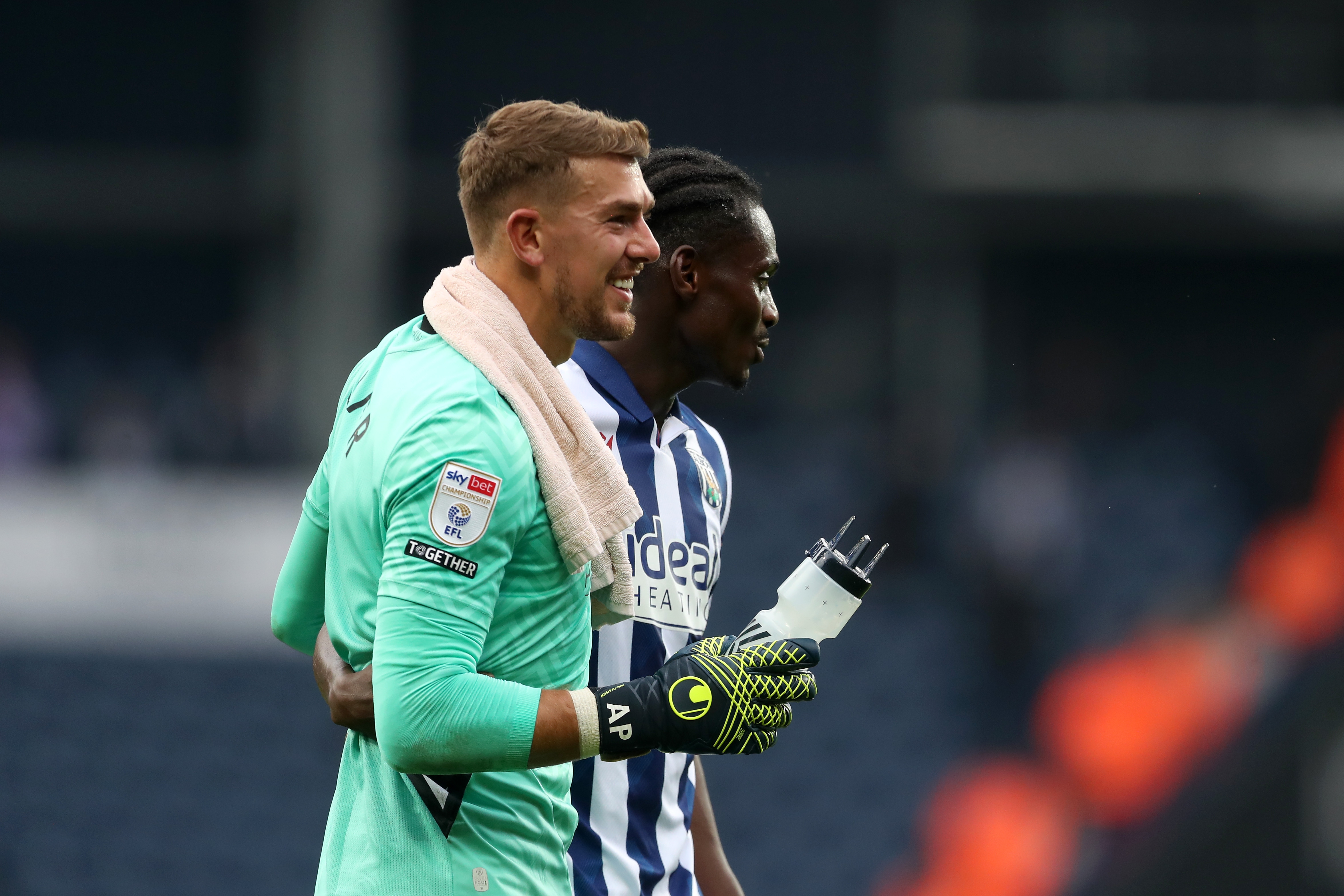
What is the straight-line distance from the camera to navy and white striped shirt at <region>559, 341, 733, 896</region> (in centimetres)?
335

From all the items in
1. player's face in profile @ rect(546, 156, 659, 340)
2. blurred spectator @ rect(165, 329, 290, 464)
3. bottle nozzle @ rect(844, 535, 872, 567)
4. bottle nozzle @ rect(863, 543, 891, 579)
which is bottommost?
blurred spectator @ rect(165, 329, 290, 464)

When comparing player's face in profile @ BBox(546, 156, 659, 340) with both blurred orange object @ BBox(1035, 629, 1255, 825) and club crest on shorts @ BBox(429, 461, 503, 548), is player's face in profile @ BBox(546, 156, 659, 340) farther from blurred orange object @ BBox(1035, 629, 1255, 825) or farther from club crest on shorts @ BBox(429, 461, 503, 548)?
blurred orange object @ BBox(1035, 629, 1255, 825)

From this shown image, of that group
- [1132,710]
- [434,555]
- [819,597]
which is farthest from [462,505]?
[1132,710]

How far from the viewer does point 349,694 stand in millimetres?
2586

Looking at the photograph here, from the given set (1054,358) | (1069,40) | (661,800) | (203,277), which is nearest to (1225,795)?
(1054,358)

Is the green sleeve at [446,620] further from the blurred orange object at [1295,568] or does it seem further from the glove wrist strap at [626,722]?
the blurred orange object at [1295,568]

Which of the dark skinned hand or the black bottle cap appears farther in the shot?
the black bottle cap

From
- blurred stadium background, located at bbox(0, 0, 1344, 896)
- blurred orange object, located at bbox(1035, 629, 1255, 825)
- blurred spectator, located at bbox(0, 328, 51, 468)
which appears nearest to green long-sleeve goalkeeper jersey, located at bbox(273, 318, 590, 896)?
blurred stadium background, located at bbox(0, 0, 1344, 896)

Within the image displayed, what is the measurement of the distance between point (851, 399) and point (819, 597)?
13308 millimetres

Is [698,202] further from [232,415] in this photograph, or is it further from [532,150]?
[232,415]

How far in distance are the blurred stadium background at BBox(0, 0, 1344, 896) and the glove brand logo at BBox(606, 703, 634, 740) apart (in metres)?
8.19

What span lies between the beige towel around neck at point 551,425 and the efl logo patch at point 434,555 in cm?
20

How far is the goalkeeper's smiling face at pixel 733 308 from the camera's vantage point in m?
3.56

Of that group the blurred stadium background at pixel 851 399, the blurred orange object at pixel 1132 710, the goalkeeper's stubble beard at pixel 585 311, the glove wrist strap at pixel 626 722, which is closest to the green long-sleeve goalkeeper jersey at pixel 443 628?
the glove wrist strap at pixel 626 722
